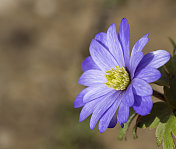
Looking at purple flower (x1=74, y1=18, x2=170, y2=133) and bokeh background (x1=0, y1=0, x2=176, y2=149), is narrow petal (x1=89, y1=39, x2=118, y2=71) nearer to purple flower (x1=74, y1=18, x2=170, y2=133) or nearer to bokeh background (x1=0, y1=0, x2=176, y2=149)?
Answer: purple flower (x1=74, y1=18, x2=170, y2=133)

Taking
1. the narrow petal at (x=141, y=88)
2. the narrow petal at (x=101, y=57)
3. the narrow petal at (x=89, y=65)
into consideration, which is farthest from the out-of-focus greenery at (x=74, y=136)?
the narrow petal at (x=141, y=88)

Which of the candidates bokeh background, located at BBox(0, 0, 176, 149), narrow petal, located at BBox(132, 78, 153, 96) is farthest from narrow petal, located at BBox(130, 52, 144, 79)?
bokeh background, located at BBox(0, 0, 176, 149)

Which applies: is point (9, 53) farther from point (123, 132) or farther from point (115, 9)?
point (123, 132)

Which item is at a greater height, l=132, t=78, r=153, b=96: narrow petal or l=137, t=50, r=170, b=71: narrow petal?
l=137, t=50, r=170, b=71: narrow petal

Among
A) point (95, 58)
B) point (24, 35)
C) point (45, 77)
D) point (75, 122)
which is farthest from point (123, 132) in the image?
point (24, 35)

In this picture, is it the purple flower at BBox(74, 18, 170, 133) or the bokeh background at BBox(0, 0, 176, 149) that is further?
the bokeh background at BBox(0, 0, 176, 149)

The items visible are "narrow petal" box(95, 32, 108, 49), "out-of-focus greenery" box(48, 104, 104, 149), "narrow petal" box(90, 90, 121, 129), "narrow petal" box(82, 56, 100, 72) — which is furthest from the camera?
"out-of-focus greenery" box(48, 104, 104, 149)
